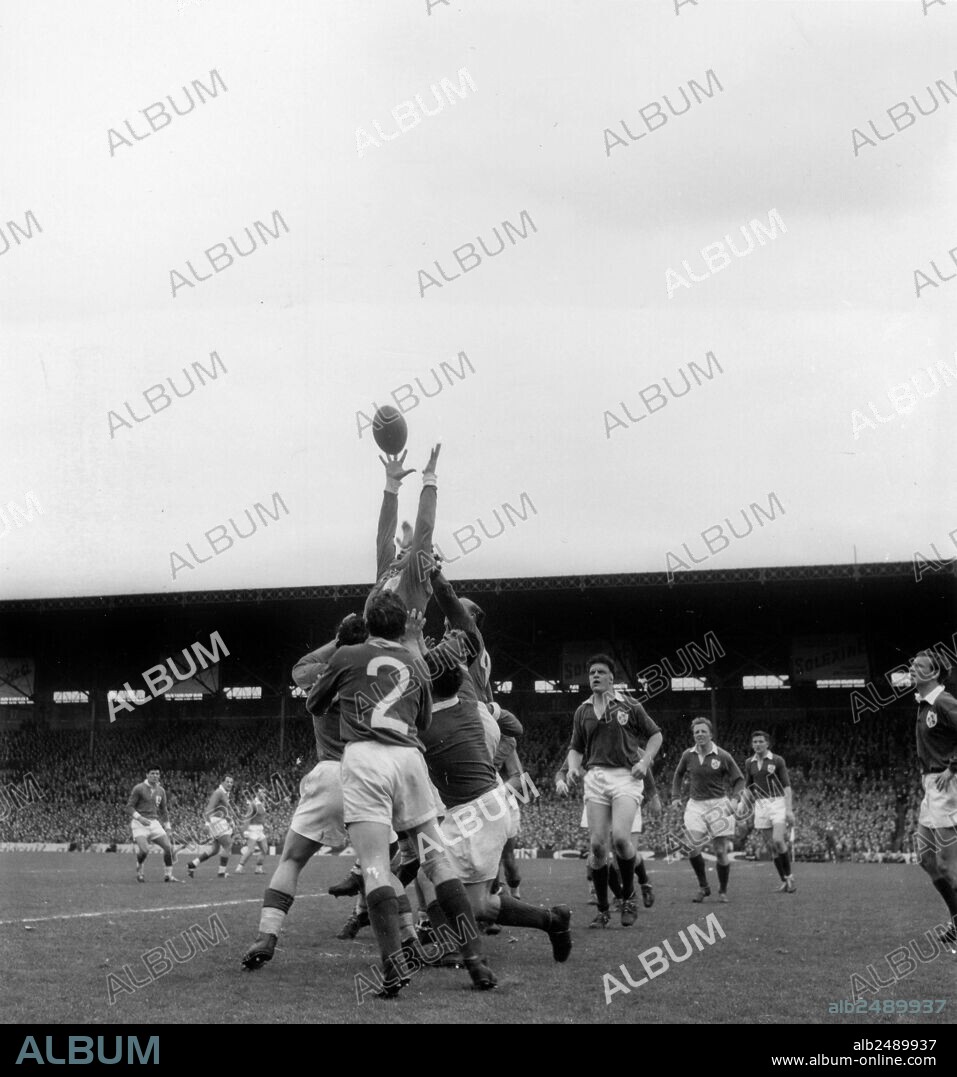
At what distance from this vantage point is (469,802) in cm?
709

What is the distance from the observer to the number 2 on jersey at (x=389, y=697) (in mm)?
6145

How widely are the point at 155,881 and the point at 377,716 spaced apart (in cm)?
1285

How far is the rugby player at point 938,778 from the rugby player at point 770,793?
23.9 feet

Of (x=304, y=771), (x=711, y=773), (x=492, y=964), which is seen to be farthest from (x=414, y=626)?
(x=304, y=771)

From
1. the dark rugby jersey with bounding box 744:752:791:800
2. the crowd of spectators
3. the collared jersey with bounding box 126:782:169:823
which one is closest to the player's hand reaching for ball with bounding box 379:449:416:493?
the dark rugby jersey with bounding box 744:752:791:800

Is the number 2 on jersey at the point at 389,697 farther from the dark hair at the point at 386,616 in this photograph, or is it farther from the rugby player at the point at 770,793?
the rugby player at the point at 770,793

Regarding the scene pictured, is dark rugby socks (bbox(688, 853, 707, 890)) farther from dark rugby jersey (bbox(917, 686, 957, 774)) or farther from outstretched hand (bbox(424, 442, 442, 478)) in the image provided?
outstretched hand (bbox(424, 442, 442, 478))

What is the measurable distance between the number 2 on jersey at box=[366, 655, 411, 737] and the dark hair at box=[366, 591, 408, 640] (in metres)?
0.16

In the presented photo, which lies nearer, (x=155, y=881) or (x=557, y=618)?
(x=155, y=881)

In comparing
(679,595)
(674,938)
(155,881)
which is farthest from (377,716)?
(679,595)

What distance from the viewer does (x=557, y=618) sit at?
34875 mm
